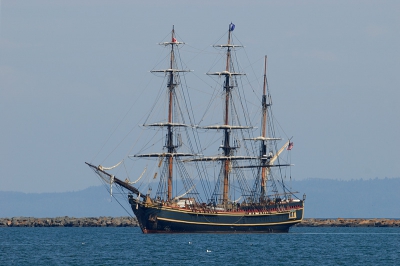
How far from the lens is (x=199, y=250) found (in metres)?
87.2

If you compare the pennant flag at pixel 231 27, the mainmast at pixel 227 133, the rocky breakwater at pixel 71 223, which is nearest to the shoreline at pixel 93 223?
the rocky breakwater at pixel 71 223

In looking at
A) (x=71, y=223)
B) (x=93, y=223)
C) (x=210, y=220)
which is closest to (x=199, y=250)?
(x=210, y=220)

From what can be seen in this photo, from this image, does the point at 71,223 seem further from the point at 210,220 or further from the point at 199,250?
the point at 199,250

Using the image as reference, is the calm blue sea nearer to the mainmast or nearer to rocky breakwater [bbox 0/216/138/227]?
the mainmast

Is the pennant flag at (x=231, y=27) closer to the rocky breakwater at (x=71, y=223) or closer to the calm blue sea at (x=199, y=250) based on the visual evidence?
the calm blue sea at (x=199, y=250)

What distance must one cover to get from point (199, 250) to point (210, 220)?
22.0 meters

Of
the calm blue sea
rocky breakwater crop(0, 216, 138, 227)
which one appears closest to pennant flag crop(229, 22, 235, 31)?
the calm blue sea

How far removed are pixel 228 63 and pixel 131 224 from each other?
164 ft

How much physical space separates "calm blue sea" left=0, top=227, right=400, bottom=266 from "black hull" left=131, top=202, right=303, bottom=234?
3.79ft

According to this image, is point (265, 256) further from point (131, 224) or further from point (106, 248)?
point (131, 224)

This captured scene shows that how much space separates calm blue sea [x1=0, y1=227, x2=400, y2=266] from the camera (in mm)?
77875

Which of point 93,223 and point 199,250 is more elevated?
point 93,223

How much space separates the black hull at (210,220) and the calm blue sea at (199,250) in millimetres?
1157

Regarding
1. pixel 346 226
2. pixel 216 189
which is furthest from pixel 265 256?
pixel 346 226
